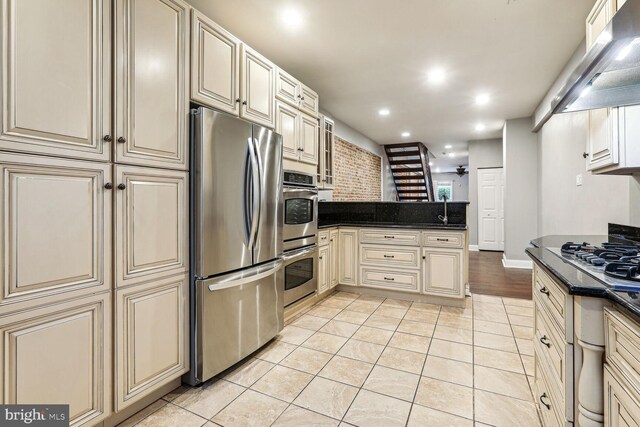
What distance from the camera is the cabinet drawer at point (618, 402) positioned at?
0.76 metres

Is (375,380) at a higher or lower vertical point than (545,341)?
lower

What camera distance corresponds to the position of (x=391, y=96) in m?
4.34

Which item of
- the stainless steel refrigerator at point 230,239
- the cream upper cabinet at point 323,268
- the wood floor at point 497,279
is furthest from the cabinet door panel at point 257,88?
the wood floor at point 497,279

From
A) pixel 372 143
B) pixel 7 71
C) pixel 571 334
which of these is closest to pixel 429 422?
pixel 571 334

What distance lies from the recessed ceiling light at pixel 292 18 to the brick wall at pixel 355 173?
276 cm

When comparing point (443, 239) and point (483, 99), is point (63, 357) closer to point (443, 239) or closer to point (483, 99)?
point (443, 239)

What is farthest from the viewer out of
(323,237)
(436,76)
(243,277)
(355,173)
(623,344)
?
(355,173)

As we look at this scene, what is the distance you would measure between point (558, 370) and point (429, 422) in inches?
28.7

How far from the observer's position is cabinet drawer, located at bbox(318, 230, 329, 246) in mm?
3445

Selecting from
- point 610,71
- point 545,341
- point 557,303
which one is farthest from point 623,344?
point 610,71

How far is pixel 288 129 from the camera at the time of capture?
9.48 feet

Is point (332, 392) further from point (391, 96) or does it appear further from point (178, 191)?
point (391, 96)

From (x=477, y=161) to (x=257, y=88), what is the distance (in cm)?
633

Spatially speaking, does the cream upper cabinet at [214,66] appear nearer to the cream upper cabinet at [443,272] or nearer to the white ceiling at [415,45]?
the white ceiling at [415,45]
